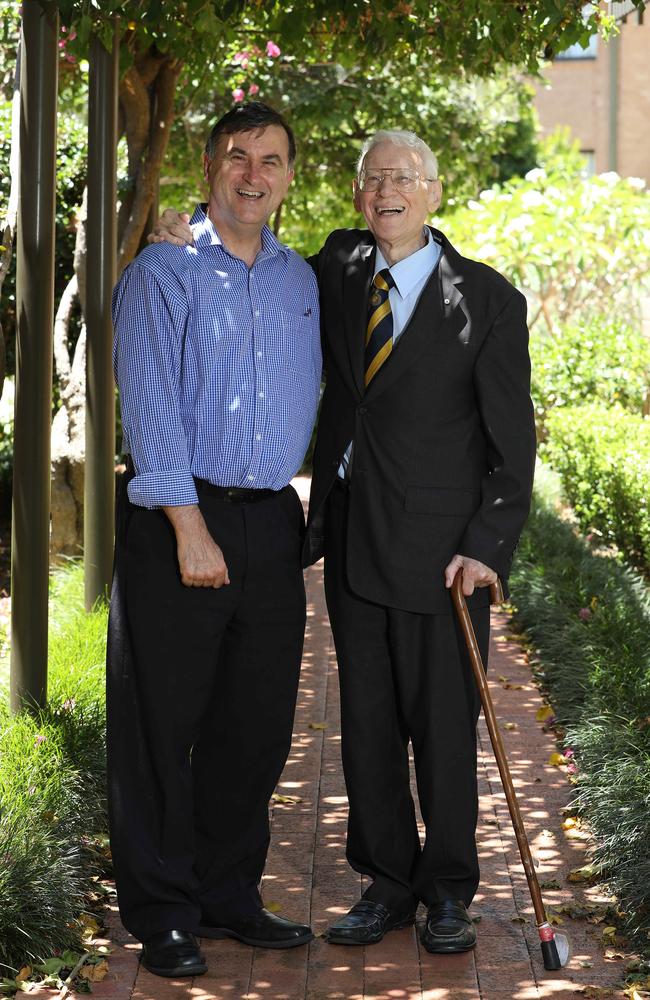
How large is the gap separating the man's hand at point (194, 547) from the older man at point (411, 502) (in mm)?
391

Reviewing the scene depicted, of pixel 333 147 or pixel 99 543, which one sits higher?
pixel 333 147

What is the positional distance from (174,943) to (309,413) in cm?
152

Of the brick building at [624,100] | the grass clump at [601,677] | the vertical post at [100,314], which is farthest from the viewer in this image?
the brick building at [624,100]

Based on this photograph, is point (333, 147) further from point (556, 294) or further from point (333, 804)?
point (333, 804)

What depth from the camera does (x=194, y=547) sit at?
362 cm

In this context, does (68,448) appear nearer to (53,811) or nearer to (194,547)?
(53,811)

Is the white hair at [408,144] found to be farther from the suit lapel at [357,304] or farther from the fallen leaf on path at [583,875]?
the fallen leaf on path at [583,875]

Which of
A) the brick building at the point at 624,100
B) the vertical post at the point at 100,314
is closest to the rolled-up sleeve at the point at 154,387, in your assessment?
the vertical post at the point at 100,314

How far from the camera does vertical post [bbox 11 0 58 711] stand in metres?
5.07

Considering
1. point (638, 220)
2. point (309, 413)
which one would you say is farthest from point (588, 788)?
point (638, 220)

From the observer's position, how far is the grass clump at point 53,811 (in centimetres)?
380

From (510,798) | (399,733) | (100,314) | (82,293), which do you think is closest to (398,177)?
(399,733)

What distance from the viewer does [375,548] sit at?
152 inches

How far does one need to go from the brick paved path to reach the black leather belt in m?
1.31
